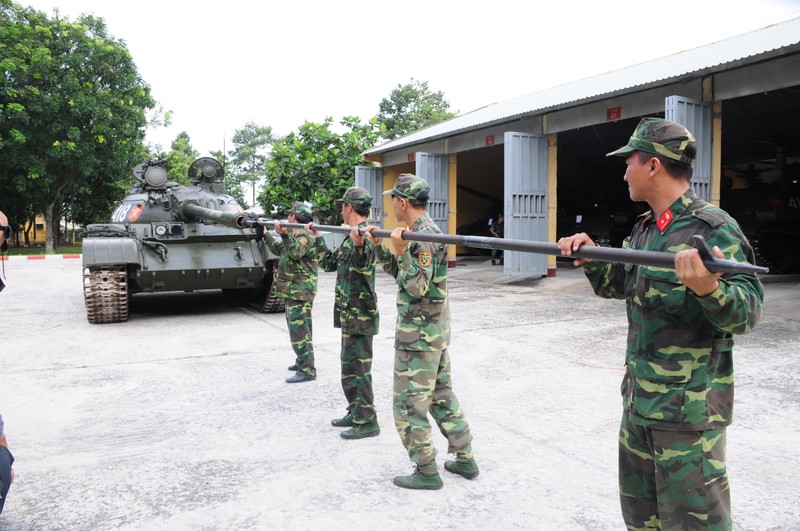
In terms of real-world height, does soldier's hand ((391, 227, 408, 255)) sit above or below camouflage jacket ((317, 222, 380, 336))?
above

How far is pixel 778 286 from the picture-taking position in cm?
1217

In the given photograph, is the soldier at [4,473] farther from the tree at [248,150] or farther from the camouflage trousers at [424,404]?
the tree at [248,150]

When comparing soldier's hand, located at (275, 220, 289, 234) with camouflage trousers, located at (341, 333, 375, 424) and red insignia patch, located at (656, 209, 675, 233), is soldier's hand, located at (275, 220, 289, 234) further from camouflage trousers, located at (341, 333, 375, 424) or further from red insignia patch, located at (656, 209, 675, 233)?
red insignia patch, located at (656, 209, 675, 233)

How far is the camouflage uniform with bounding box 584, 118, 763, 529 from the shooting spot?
211 cm

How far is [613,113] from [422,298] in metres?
9.98

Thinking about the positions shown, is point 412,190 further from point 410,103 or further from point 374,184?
point 410,103

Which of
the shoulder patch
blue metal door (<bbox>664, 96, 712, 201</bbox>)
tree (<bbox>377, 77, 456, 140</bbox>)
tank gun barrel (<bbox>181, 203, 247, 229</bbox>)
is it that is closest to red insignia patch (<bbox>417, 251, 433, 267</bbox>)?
the shoulder patch

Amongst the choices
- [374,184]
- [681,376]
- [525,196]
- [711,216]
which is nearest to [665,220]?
[711,216]

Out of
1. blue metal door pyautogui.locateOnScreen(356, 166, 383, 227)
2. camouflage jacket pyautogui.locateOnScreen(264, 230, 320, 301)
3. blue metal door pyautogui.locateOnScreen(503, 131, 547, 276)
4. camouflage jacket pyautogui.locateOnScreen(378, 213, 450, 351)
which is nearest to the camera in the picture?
camouflage jacket pyautogui.locateOnScreen(378, 213, 450, 351)

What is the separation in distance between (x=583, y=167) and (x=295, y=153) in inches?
399

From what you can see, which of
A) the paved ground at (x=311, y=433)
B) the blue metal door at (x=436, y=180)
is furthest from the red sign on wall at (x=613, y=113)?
the blue metal door at (x=436, y=180)

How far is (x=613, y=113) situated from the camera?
12.3 metres

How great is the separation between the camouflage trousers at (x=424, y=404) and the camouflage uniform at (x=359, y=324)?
0.92 metres

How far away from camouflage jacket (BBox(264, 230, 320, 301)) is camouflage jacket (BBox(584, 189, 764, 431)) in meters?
4.03
